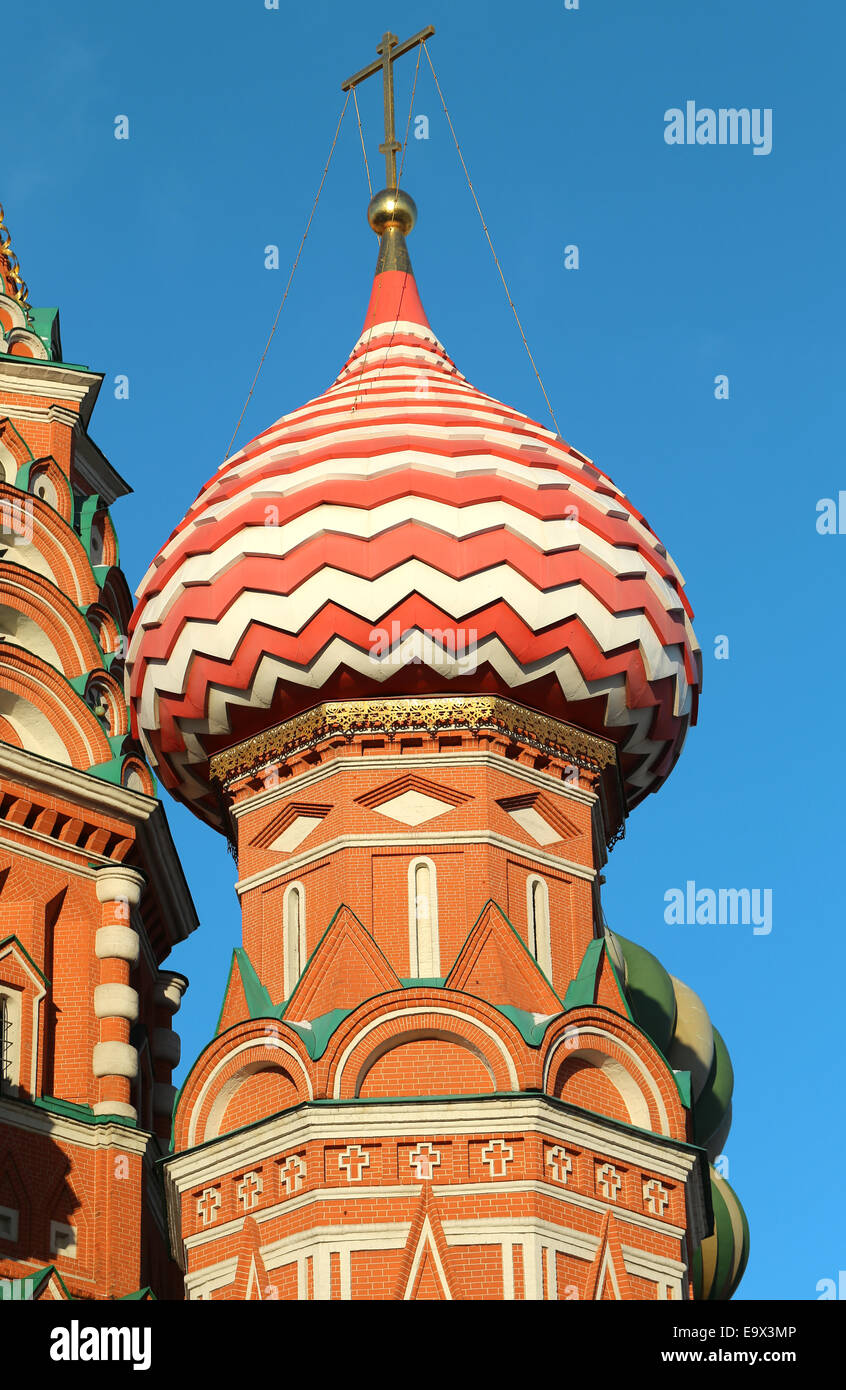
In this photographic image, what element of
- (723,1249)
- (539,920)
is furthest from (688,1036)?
(539,920)

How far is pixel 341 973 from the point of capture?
64.1ft

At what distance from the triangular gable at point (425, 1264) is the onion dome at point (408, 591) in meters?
3.78

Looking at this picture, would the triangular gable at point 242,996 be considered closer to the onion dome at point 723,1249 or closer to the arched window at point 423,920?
the arched window at point 423,920

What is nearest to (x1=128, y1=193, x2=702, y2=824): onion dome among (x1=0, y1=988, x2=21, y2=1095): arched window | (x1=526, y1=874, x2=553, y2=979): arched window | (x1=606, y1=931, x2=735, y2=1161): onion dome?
(x1=526, y1=874, x2=553, y2=979): arched window

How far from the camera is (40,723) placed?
2347 centimetres

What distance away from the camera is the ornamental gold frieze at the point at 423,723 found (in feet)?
66.6

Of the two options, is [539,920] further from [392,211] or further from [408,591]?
[392,211]

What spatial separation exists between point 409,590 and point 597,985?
9.59 feet

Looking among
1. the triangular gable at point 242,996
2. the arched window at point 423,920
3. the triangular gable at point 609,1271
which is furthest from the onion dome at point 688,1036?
the triangular gable at point 609,1271

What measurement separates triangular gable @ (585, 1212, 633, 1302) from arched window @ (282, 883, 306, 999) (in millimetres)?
2679

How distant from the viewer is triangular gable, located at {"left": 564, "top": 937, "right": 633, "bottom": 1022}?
1959 centimetres

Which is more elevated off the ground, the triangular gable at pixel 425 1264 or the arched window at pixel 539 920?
the arched window at pixel 539 920
